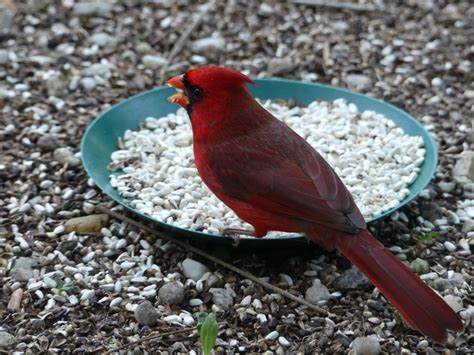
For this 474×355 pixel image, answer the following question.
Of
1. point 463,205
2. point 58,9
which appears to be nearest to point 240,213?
point 463,205

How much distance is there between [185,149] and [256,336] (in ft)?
4.41

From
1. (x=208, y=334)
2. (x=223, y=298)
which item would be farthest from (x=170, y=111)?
(x=208, y=334)

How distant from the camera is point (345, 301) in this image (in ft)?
12.6

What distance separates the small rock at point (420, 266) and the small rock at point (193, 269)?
3.15ft

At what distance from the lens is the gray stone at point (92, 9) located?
6.44 meters

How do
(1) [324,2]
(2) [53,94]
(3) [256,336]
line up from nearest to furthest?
(3) [256,336] < (2) [53,94] < (1) [324,2]

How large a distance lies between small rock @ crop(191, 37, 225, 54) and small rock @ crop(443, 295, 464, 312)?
2.87m

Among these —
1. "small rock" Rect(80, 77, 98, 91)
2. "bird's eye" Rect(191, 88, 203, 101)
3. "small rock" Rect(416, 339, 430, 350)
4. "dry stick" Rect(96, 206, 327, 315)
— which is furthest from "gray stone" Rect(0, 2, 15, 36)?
"small rock" Rect(416, 339, 430, 350)

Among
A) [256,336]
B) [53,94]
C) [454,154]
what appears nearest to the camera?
[256,336]

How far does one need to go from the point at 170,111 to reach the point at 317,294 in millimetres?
1643

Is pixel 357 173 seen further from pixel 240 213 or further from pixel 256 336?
pixel 256 336

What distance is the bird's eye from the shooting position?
391 centimetres

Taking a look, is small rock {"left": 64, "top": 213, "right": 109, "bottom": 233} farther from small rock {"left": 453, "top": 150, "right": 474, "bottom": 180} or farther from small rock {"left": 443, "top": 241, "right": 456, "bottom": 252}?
small rock {"left": 453, "top": 150, "right": 474, "bottom": 180}

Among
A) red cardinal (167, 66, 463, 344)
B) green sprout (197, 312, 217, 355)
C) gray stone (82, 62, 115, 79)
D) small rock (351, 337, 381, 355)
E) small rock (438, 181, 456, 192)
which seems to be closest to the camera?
green sprout (197, 312, 217, 355)
